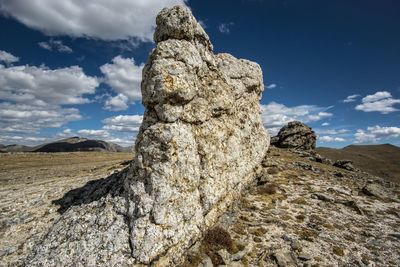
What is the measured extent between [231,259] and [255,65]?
2266 cm

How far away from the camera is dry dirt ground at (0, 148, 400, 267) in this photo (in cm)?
1853

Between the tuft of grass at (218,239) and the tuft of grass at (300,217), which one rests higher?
the tuft of grass at (300,217)

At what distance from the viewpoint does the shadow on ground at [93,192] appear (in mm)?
20552

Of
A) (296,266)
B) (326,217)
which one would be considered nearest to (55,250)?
(296,266)

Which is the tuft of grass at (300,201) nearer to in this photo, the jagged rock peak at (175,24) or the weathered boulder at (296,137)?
the jagged rock peak at (175,24)

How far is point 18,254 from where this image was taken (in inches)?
733

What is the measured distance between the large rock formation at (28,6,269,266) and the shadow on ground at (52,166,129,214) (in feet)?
2.09

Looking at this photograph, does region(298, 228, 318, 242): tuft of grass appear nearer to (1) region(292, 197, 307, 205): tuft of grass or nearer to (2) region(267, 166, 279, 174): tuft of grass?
(1) region(292, 197, 307, 205): tuft of grass

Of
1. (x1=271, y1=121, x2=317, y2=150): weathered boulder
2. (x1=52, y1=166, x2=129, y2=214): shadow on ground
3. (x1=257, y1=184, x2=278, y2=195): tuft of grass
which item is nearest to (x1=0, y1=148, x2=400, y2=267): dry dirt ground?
(x1=257, y1=184, x2=278, y2=195): tuft of grass

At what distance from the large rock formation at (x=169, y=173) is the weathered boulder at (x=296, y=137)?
42.6 m

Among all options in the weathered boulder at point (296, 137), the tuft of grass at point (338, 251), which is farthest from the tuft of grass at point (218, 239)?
the weathered boulder at point (296, 137)

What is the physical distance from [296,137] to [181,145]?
52296mm

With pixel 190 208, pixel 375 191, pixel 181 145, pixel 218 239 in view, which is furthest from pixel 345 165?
pixel 181 145

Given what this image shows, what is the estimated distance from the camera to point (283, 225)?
2275 centimetres
